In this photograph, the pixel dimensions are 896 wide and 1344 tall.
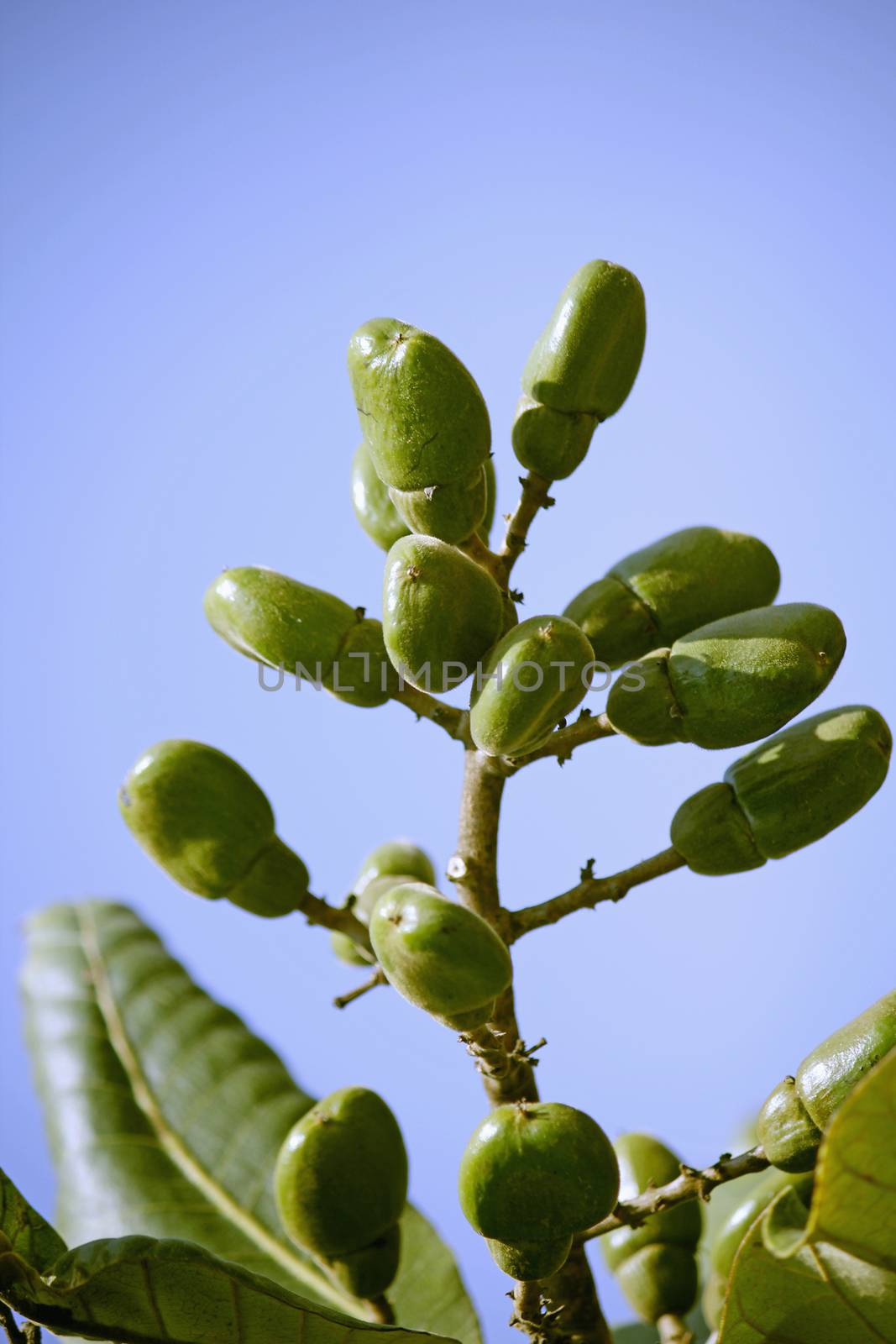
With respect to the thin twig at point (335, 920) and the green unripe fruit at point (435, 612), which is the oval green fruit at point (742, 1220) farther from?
the green unripe fruit at point (435, 612)

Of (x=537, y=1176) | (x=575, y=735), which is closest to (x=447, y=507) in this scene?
(x=575, y=735)

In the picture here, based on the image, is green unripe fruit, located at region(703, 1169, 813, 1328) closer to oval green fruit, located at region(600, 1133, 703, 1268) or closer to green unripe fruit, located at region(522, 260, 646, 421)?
oval green fruit, located at region(600, 1133, 703, 1268)

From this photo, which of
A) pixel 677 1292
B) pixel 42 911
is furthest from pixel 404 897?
pixel 42 911

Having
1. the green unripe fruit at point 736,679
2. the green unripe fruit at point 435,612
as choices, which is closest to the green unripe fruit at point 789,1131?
the green unripe fruit at point 736,679

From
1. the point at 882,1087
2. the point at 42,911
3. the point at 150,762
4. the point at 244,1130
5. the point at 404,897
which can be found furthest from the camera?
the point at 42,911

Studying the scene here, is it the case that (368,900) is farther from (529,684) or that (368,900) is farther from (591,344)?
(591,344)

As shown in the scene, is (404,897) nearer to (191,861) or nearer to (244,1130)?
(191,861)
